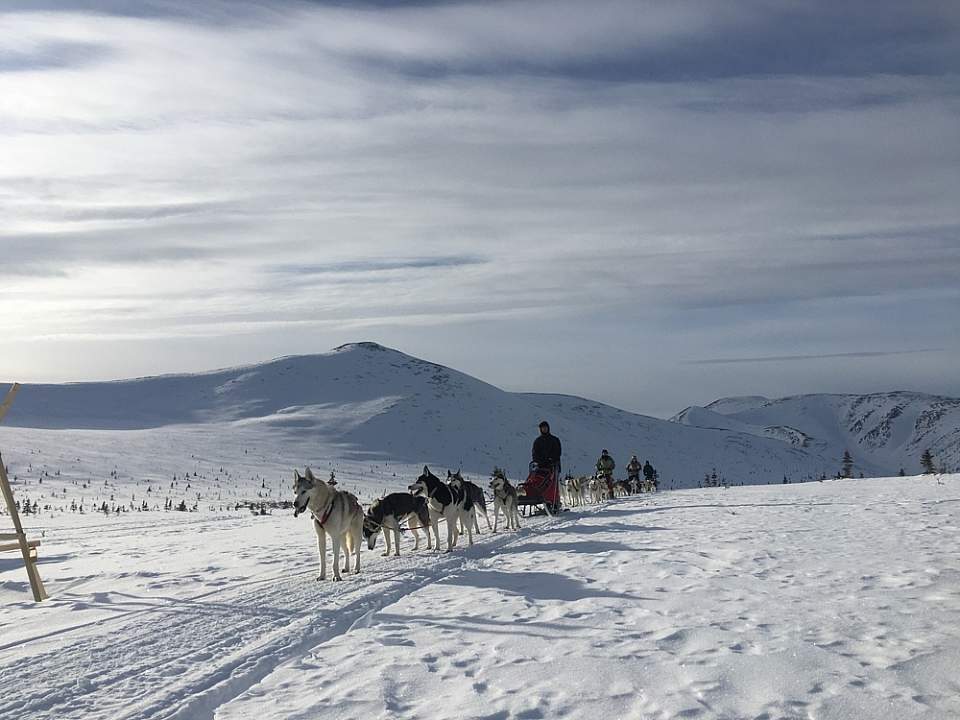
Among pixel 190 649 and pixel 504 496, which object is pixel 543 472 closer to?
pixel 504 496

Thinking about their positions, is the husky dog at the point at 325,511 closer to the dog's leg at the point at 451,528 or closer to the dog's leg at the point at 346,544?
the dog's leg at the point at 346,544

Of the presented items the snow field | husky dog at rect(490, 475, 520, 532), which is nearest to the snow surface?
the snow field

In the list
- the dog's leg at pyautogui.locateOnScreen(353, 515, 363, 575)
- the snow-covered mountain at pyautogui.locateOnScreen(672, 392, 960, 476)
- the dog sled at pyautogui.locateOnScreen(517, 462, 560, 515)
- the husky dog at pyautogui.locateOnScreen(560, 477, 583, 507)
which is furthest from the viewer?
the snow-covered mountain at pyautogui.locateOnScreen(672, 392, 960, 476)

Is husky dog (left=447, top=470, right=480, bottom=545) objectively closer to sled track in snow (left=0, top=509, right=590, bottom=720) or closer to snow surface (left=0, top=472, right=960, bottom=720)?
snow surface (left=0, top=472, right=960, bottom=720)

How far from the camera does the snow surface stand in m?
5.38

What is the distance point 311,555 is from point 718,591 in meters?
6.08

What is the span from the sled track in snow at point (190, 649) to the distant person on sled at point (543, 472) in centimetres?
759

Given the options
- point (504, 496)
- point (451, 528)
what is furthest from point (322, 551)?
point (504, 496)

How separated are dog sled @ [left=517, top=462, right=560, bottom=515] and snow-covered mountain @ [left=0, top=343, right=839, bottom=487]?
107 feet

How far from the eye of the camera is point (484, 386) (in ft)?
268

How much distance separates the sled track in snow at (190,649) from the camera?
545cm

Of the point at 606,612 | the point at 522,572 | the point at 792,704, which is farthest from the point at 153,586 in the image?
the point at 792,704

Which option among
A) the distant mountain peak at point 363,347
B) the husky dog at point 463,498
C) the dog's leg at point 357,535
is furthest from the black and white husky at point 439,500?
the distant mountain peak at point 363,347

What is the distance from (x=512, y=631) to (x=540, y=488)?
10.6 metres
